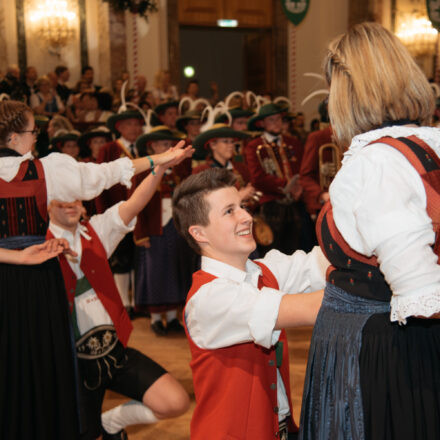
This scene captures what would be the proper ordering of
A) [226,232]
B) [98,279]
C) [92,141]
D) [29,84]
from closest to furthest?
1. [226,232]
2. [98,279]
3. [92,141]
4. [29,84]

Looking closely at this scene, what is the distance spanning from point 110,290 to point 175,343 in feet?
6.93

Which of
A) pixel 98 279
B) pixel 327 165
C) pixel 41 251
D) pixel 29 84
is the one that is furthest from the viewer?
pixel 29 84

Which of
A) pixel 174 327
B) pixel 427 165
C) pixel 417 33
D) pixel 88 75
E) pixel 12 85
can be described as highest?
pixel 417 33

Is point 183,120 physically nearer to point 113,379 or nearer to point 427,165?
point 113,379

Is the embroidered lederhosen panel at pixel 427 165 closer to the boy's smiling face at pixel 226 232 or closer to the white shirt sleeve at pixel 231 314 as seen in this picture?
the white shirt sleeve at pixel 231 314

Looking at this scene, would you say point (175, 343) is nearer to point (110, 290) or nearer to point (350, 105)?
point (110, 290)

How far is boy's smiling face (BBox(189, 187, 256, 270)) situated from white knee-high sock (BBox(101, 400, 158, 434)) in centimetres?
102

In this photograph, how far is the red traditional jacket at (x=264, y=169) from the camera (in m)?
5.15

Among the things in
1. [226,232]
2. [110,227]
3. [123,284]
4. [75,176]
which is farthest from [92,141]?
[226,232]

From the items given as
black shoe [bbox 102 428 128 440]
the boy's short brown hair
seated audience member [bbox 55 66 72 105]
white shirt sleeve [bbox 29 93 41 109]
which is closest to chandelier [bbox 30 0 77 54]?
seated audience member [bbox 55 66 72 105]

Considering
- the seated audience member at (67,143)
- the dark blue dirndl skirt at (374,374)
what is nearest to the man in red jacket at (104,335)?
the dark blue dirndl skirt at (374,374)

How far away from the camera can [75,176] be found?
103 inches

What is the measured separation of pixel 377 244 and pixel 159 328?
399cm

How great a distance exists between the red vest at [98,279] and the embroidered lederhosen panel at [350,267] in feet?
5.00
